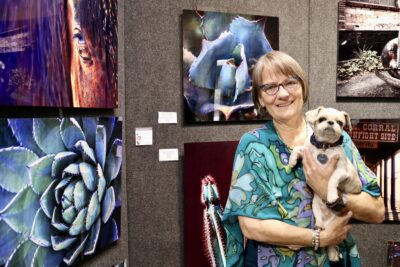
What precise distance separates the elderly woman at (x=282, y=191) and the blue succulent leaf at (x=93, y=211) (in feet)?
1.90

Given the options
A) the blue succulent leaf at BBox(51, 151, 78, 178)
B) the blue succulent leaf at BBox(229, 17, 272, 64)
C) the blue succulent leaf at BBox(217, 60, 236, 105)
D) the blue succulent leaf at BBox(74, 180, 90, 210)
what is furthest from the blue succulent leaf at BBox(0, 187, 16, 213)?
the blue succulent leaf at BBox(229, 17, 272, 64)

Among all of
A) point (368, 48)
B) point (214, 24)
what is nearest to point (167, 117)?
point (214, 24)

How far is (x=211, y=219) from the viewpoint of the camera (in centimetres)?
222

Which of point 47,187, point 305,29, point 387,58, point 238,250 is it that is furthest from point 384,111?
point 47,187

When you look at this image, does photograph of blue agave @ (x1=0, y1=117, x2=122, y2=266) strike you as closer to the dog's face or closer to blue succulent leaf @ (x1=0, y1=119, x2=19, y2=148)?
blue succulent leaf @ (x1=0, y1=119, x2=19, y2=148)

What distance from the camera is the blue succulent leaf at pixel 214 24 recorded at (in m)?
2.20

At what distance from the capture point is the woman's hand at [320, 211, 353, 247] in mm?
1116

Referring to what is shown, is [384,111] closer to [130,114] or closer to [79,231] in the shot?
[130,114]

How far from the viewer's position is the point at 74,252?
1356 millimetres

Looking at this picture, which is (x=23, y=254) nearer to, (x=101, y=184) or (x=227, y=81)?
(x=101, y=184)

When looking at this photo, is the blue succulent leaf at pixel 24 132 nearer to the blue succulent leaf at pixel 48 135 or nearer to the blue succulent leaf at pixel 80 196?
the blue succulent leaf at pixel 48 135

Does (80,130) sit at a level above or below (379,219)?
above

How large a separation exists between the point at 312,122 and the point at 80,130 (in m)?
0.85

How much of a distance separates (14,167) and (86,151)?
429mm
